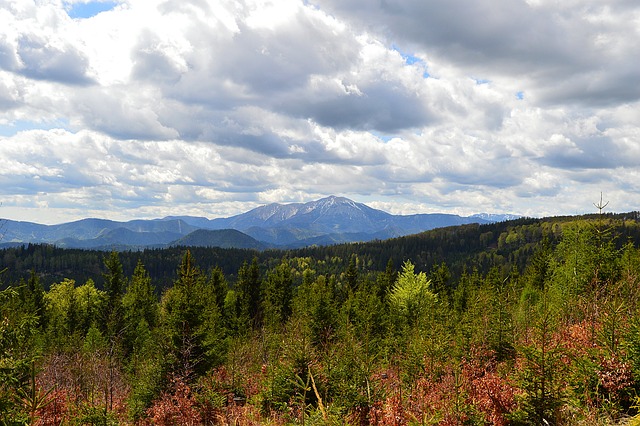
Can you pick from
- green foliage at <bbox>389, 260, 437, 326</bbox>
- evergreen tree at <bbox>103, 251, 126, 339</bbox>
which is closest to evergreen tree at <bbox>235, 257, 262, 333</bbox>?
evergreen tree at <bbox>103, 251, 126, 339</bbox>

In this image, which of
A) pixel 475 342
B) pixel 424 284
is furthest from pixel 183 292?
pixel 424 284

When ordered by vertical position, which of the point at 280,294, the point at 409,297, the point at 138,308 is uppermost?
the point at 409,297

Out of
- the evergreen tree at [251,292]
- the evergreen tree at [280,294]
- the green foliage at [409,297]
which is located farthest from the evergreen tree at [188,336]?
the evergreen tree at [251,292]

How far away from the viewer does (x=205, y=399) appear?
60.2 feet

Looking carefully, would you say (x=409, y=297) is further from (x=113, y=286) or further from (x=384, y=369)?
(x=113, y=286)

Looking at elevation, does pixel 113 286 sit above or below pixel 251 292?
above

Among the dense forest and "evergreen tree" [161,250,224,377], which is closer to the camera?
the dense forest

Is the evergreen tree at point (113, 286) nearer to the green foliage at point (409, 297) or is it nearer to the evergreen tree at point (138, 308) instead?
the evergreen tree at point (138, 308)

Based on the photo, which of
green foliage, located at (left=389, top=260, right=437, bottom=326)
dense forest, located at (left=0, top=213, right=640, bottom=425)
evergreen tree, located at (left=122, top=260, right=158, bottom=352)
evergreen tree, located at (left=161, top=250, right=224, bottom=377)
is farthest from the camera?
evergreen tree, located at (left=122, top=260, right=158, bottom=352)

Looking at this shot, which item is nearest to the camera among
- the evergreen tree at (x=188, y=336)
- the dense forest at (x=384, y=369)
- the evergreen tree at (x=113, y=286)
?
the dense forest at (x=384, y=369)

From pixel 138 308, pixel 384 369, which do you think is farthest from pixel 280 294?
pixel 384 369

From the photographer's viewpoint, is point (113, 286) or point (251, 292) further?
point (251, 292)

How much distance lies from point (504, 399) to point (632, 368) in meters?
3.45

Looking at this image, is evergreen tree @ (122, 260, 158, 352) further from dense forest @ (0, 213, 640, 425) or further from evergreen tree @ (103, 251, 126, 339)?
dense forest @ (0, 213, 640, 425)
